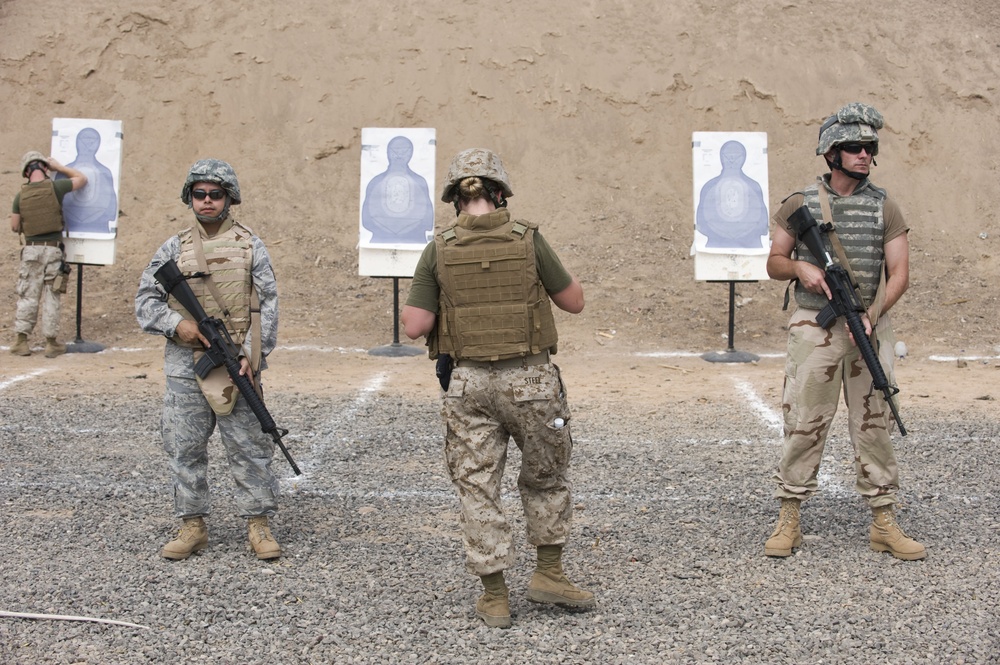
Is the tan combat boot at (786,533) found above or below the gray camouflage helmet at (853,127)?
below

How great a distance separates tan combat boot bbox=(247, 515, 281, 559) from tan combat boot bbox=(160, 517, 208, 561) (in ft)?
0.74

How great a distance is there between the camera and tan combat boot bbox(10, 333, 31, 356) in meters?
10.6

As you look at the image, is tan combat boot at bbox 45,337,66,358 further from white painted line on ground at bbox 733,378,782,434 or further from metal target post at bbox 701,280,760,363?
white painted line on ground at bbox 733,378,782,434

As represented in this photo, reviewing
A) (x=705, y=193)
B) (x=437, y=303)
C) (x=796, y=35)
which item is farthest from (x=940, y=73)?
(x=437, y=303)

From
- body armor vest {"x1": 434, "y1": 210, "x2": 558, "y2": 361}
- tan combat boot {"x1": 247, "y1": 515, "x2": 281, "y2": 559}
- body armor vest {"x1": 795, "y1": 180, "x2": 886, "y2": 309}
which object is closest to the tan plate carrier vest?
tan combat boot {"x1": 247, "y1": 515, "x2": 281, "y2": 559}

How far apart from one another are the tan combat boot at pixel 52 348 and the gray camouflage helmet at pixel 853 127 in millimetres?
8285

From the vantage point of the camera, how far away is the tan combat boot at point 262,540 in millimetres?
4738

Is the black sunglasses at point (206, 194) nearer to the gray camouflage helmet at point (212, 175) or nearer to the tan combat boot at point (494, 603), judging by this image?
the gray camouflage helmet at point (212, 175)

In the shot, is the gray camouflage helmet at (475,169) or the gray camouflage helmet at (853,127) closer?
the gray camouflage helmet at (475,169)

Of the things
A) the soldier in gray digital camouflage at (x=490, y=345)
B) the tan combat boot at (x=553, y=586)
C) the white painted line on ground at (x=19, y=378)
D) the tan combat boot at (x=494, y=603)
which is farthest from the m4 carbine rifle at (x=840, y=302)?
the white painted line on ground at (x=19, y=378)

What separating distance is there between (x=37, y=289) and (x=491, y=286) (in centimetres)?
808

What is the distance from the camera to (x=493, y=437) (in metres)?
4.02

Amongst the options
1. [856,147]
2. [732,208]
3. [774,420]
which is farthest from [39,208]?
[856,147]

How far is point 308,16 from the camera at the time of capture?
15.8 m
